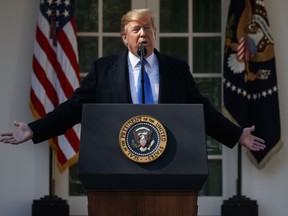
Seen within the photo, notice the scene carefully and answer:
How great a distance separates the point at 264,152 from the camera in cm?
641

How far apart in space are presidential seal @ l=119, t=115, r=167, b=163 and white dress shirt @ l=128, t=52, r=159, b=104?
0.49 metres

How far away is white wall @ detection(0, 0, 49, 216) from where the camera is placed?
6.43 m

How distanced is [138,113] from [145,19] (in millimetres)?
582

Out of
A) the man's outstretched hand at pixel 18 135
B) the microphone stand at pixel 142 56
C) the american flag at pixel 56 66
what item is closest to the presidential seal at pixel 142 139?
the microphone stand at pixel 142 56

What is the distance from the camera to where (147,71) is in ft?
11.3

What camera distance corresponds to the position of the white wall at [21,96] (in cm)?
643

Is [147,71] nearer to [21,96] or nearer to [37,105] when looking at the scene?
[37,105]

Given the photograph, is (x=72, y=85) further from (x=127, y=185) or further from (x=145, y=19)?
(x=127, y=185)

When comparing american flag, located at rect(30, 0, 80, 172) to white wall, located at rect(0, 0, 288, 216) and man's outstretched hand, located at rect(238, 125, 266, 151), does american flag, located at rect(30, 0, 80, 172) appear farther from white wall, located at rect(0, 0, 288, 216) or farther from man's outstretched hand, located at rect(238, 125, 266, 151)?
man's outstretched hand, located at rect(238, 125, 266, 151)

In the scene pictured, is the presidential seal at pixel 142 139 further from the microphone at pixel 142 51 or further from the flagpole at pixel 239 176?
the flagpole at pixel 239 176

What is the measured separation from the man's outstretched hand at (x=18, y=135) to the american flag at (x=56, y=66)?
2882 mm

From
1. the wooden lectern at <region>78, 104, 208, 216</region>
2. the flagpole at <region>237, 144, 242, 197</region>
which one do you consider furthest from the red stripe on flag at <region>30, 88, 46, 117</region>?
the wooden lectern at <region>78, 104, 208, 216</region>

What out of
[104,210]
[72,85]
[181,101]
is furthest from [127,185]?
[72,85]

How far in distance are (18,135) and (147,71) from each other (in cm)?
63
